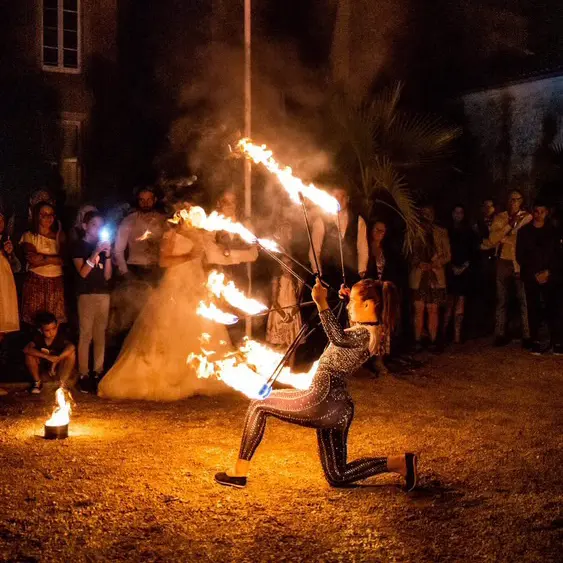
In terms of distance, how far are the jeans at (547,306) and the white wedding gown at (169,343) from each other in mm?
4446

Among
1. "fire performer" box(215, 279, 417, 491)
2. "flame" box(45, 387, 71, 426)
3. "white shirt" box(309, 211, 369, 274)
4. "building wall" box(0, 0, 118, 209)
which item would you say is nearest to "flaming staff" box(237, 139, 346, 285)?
"fire performer" box(215, 279, 417, 491)

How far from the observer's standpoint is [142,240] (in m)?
9.15

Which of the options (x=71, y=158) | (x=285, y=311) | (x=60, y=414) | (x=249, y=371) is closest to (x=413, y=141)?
(x=285, y=311)

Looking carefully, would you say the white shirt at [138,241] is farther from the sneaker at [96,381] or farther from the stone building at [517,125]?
the stone building at [517,125]

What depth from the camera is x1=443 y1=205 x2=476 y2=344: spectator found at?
1110 centimetres

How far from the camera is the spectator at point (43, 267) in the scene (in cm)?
856

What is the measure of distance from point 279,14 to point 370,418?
7.95m

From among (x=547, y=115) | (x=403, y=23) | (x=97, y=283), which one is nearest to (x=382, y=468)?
(x=97, y=283)

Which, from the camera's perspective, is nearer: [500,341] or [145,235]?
[145,235]

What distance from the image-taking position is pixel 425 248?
35.0 ft

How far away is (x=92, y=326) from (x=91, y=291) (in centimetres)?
38

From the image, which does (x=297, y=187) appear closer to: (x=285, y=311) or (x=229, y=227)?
(x=229, y=227)

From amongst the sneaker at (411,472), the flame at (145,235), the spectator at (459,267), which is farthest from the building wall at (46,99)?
the sneaker at (411,472)

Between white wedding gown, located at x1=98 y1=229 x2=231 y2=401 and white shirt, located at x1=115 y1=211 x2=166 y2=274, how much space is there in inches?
30.1
